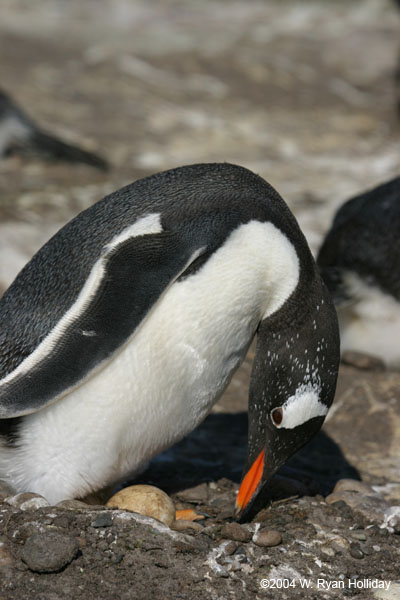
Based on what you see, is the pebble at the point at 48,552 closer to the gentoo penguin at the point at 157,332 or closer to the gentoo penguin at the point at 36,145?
the gentoo penguin at the point at 157,332

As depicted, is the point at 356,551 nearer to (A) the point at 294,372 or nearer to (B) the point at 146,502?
(A) the point at 294,372

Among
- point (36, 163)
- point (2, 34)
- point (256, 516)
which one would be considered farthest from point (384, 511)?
point (2, 34)

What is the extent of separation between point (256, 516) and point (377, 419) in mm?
1472

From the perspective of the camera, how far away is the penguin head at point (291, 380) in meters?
2.89

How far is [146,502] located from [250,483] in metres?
0.39

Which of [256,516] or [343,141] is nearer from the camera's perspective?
[256,516]

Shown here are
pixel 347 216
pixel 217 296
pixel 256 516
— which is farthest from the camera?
pixel 347 216

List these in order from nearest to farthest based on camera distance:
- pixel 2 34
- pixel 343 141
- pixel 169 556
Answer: pixel 169 556 < pixel 343 141 < pixel 2 34

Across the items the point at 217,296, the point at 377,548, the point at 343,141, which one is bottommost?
the point at 343,141

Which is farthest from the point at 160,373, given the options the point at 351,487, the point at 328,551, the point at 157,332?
the point at 351,487

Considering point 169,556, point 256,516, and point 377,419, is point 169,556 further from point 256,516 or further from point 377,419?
point 377,419

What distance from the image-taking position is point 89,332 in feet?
8.60

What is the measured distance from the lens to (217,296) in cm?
273

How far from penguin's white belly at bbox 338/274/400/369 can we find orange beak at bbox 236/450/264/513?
2.06 m
